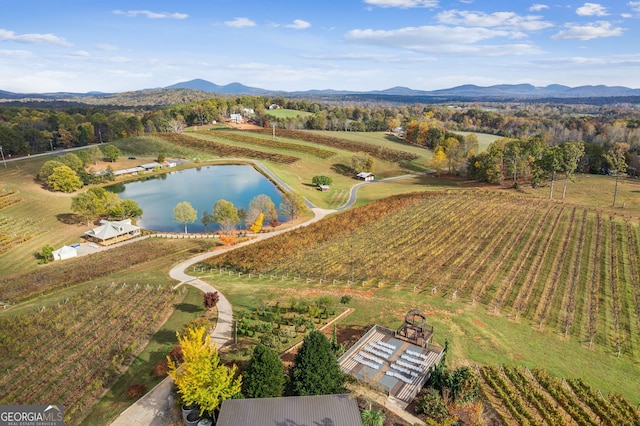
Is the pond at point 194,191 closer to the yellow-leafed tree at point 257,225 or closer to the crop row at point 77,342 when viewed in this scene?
the yellow-leafed tree at point 257,225

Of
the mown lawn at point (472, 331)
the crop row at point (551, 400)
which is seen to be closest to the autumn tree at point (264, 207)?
the mown lawn at point (472, 331)

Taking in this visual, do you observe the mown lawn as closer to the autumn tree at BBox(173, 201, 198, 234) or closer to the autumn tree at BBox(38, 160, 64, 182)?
the autumn tree at BBox(173, 201, 198, 234)

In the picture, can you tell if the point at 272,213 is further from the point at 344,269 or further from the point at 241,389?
the point at 241,389

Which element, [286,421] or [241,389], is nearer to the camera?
[286,421]

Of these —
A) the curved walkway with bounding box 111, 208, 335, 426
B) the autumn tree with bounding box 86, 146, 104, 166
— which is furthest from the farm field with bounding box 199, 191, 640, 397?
the autumn tree with bounding box 86, 146, 104, 166

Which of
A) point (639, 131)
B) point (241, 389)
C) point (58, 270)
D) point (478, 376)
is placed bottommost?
point (58, 270)

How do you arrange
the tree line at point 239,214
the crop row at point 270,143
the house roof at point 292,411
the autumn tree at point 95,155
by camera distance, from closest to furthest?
1. the house roof at point 292,411
2. the tree line at point 239,214
3. the autumn tree at point 95,155
4. the crop row at point 270,143

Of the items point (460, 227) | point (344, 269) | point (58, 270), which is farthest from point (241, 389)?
point (460, 227)
